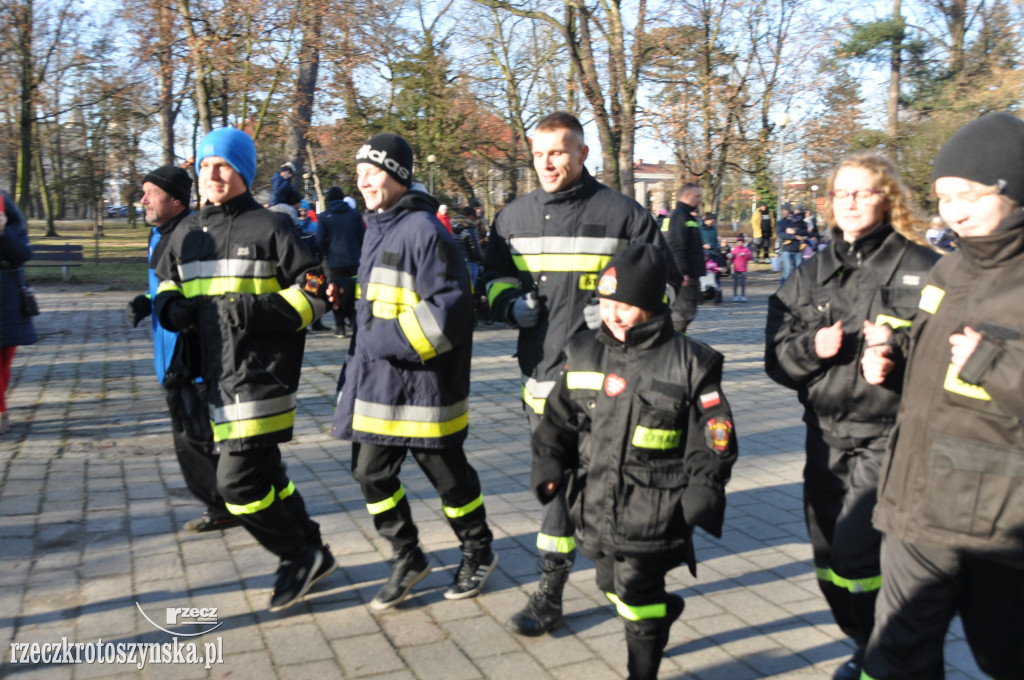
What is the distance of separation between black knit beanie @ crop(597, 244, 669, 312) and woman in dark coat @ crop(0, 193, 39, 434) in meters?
5.67

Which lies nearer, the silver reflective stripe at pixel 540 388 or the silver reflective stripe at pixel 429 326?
the silver reflective stripe at pixel 429 326

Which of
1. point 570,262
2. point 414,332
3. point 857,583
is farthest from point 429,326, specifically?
point 857,583

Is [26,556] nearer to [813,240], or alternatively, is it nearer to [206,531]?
[206,531]

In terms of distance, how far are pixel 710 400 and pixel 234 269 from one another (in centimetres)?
221

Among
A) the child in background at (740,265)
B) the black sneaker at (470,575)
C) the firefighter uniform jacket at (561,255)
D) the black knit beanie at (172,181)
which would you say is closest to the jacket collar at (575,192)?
the firefighter uniform jacket at (561,255)

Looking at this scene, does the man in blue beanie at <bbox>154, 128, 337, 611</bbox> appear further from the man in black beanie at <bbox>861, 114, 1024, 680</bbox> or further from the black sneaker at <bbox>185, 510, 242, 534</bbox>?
the man in black beanie at <bbox>861, 114, 1024, 680</bbox>

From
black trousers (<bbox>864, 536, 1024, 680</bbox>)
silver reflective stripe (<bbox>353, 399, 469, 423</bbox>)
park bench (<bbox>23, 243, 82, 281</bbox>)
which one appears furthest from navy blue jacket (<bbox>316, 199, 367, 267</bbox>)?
park bench (<bbox>23, 243, 82, 281</bbox>)

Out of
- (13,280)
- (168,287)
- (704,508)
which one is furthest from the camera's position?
(13,280)

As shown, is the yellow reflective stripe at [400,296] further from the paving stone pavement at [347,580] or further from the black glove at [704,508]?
the black glove at [704,508]

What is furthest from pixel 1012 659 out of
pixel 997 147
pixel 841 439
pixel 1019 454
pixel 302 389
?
pixel 302 389

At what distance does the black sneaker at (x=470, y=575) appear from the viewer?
4.31 meters

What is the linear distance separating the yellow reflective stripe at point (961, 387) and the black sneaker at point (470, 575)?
2.41m

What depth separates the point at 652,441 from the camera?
317cm

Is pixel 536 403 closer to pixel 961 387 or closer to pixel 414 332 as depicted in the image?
pixel 414 332
